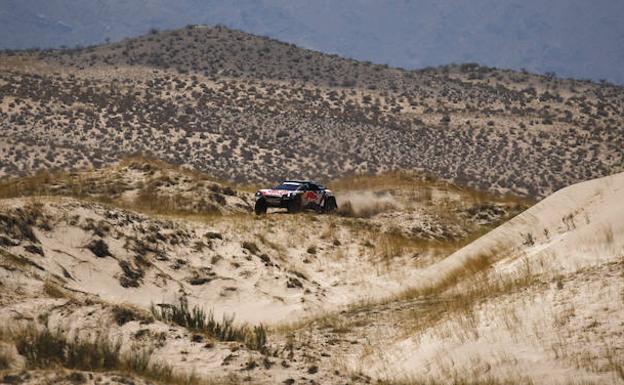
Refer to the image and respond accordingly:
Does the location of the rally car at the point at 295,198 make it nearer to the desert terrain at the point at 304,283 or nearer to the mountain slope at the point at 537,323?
the desert terrain at the point at 304,283

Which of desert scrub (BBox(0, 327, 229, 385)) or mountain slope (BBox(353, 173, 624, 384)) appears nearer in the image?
desert scrub (BBox(0, 327, 229, 385))

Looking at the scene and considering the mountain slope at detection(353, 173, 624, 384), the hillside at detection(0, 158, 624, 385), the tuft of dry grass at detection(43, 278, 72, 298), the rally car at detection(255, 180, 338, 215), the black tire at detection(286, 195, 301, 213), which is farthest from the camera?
the black tire at detection(286, 195, 301, 213)

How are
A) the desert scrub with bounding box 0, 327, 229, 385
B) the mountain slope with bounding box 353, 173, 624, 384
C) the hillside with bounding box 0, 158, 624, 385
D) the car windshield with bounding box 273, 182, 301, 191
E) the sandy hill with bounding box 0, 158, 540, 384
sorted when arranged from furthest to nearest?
1. the car windshield with bounding box 273, 182, 301, 191
2. the mountain slope with bounding box 353, 173, 624, 384
3. the hillside with bounding box 0, 158, 624, 385
4. the sandy hill with bounding box 0, 158, 540, 384
5. the desert scrub with bounding box 0, 327, 229, 385

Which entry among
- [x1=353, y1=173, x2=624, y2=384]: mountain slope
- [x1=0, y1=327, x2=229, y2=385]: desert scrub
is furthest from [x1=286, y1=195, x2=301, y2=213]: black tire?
[x1=0, y1=327, x2=229, y2=385]: desert scrub

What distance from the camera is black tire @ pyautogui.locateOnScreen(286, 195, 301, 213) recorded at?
34475 mm

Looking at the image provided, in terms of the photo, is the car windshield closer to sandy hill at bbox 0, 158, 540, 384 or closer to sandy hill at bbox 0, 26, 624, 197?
sandy hill at bbox 0, 158, 540, 384

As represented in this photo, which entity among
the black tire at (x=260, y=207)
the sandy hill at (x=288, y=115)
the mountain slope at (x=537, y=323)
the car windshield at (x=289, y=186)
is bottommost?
the mountain slope at (x=537, y=323)

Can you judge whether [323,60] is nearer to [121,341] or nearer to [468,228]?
[468,228]

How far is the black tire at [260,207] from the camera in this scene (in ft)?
113

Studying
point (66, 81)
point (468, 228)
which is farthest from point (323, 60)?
point (468, 228)

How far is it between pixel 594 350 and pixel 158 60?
109761 mm

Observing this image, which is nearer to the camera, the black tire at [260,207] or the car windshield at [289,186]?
the black tire at [260,207]

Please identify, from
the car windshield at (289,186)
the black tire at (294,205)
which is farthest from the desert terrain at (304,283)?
the car windshield at (289,186)

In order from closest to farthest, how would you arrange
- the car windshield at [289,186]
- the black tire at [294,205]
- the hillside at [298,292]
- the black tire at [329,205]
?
the hillside at [298,292] → the black tire at [294,205] → the car windshield at [289,186] → the black tire at [329,205]
